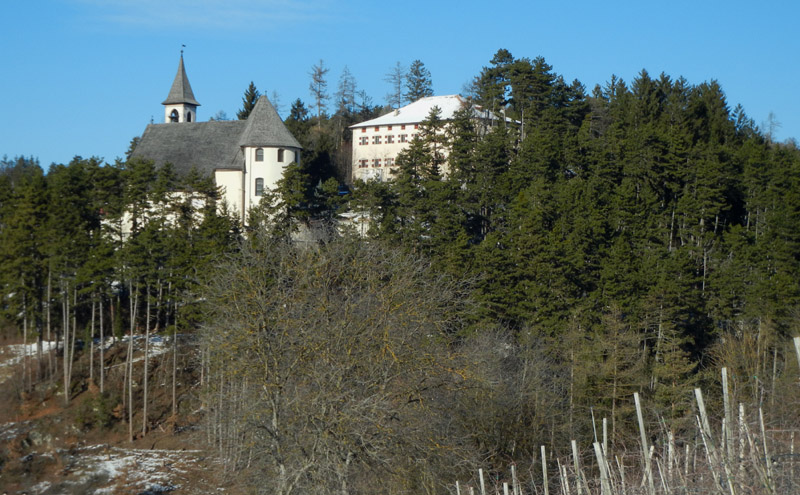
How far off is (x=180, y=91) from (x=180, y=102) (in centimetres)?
113

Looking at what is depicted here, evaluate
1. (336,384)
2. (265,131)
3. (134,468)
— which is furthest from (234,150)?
(336,384)

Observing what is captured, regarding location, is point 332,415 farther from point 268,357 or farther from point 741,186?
point 741,186

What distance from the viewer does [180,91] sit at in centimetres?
7050

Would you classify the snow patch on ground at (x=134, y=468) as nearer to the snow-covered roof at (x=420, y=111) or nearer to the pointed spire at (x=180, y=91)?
the pointed spire at (x=180, y=91)

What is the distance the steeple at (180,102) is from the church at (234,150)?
5489 millimetres

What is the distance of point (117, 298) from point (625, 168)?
106ft

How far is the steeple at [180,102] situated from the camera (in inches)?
2768

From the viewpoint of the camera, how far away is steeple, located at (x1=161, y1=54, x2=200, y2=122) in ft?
231

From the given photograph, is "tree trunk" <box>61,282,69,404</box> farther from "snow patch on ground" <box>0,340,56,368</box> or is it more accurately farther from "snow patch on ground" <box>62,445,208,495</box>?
"snow patch on ground" <box>62,445,208,495</box>

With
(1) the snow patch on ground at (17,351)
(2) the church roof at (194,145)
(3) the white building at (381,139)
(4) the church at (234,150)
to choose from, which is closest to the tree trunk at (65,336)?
(1) the snow patch on ground at (17,351)

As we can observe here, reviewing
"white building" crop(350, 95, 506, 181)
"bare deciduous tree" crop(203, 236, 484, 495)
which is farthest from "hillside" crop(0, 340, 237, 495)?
"white building" crop(350, 95, 506, 181)

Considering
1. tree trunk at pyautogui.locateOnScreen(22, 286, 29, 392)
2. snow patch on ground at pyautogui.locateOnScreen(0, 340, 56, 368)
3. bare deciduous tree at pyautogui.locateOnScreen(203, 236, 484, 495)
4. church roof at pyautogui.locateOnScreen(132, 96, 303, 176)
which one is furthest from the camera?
church roof at pyautogui.locateOnScreen(132, 96, 303, 176)

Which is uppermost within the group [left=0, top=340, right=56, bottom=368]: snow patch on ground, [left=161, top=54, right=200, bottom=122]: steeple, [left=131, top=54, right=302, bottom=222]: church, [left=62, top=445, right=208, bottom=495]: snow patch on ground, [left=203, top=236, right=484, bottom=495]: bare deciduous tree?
[left=161, top=54, right=200, bottom=122]: steeple

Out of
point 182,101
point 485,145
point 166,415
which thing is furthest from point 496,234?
point 182,101
